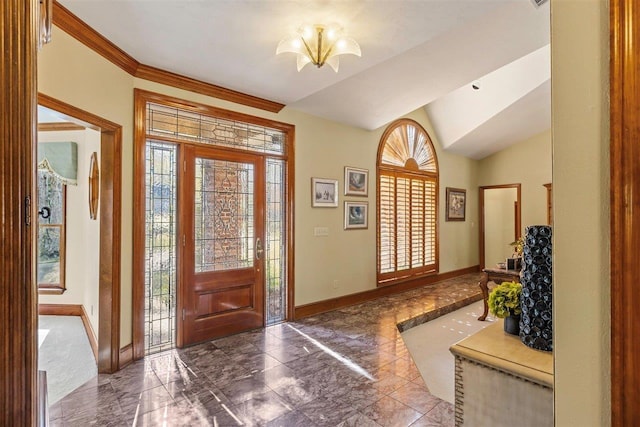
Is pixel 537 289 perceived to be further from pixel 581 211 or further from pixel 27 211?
Result: pixel 27 211

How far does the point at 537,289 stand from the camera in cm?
120

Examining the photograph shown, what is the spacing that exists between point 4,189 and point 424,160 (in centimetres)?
636

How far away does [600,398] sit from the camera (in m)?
0.68

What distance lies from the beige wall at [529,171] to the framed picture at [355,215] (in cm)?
410

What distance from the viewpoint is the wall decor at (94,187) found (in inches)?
133

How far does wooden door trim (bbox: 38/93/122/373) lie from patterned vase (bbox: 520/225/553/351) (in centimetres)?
291

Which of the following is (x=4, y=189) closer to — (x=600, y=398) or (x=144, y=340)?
(x=600, y=398)

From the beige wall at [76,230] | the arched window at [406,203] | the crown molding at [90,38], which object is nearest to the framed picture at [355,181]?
the arched window at [406,203]

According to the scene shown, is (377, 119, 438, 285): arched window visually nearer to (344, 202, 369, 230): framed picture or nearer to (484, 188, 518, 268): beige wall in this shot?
(344, 202, 369, 230): framed picture

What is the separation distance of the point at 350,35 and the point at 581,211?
8.13 feet

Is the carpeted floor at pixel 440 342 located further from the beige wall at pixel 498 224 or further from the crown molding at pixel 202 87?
the crown molding at pixel 202 87

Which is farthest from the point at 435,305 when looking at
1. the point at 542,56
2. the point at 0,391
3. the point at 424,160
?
the point at 0,391

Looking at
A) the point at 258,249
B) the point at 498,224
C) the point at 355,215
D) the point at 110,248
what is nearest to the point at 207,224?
the point at 258,249

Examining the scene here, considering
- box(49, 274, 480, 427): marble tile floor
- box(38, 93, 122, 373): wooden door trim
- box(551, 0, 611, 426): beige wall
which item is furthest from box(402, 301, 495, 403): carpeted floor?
box(38, 93, 122, 373): wooden door trim
